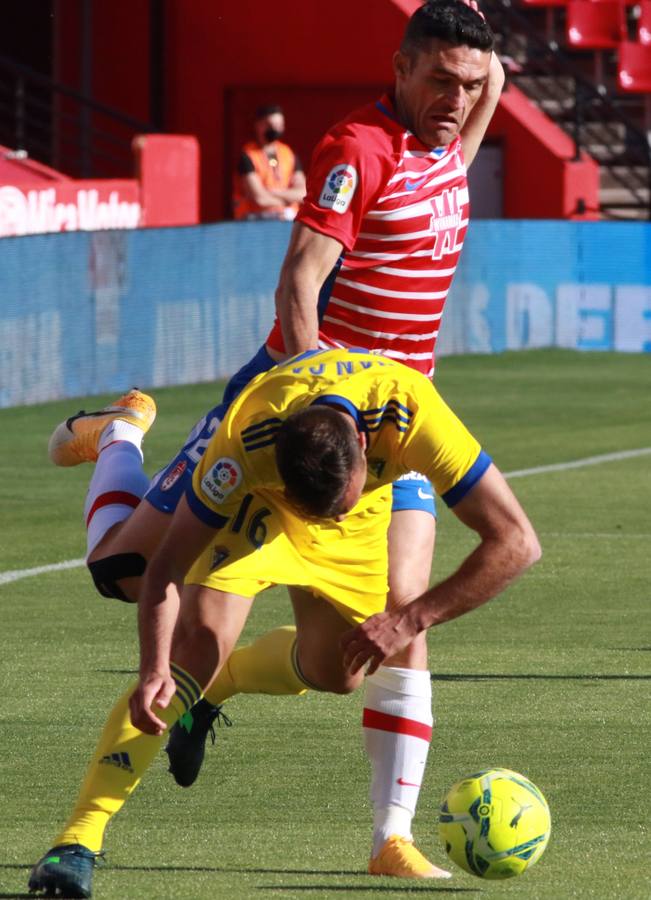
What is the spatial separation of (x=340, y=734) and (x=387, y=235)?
1.83 meters

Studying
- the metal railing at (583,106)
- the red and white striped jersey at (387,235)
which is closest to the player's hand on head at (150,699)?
the red and white striped jersey at (387,235)

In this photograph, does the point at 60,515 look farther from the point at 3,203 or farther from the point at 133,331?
the point at 3,203

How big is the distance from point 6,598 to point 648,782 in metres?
3.75

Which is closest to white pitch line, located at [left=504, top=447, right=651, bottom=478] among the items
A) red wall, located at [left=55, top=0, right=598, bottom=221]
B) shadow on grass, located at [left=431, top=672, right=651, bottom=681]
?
shadow on grass, located at [left=431, top=672, right=651, bottom=681]

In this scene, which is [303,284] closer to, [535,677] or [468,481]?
[468,481]

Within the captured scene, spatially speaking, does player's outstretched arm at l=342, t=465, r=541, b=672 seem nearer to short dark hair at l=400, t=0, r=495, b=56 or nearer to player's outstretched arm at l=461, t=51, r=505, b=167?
short dark hair at l=400, t=0, r=495, b=56

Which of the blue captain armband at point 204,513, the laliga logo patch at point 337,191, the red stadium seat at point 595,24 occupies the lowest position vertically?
the red stadium seat at point 595,24

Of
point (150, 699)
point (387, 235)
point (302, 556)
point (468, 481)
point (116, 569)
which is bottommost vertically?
point (116, 569)

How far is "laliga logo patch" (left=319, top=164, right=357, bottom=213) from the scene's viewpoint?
18.1 feet

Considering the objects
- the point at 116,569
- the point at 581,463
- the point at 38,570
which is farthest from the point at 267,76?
the point at 116,569

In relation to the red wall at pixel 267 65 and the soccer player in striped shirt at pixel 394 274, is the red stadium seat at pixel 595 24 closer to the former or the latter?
the red wall at pixel 267 65

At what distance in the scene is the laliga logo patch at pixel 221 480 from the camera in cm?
483

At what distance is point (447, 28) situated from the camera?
5.55 metres

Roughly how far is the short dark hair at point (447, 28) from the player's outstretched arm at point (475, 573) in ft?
4.32
